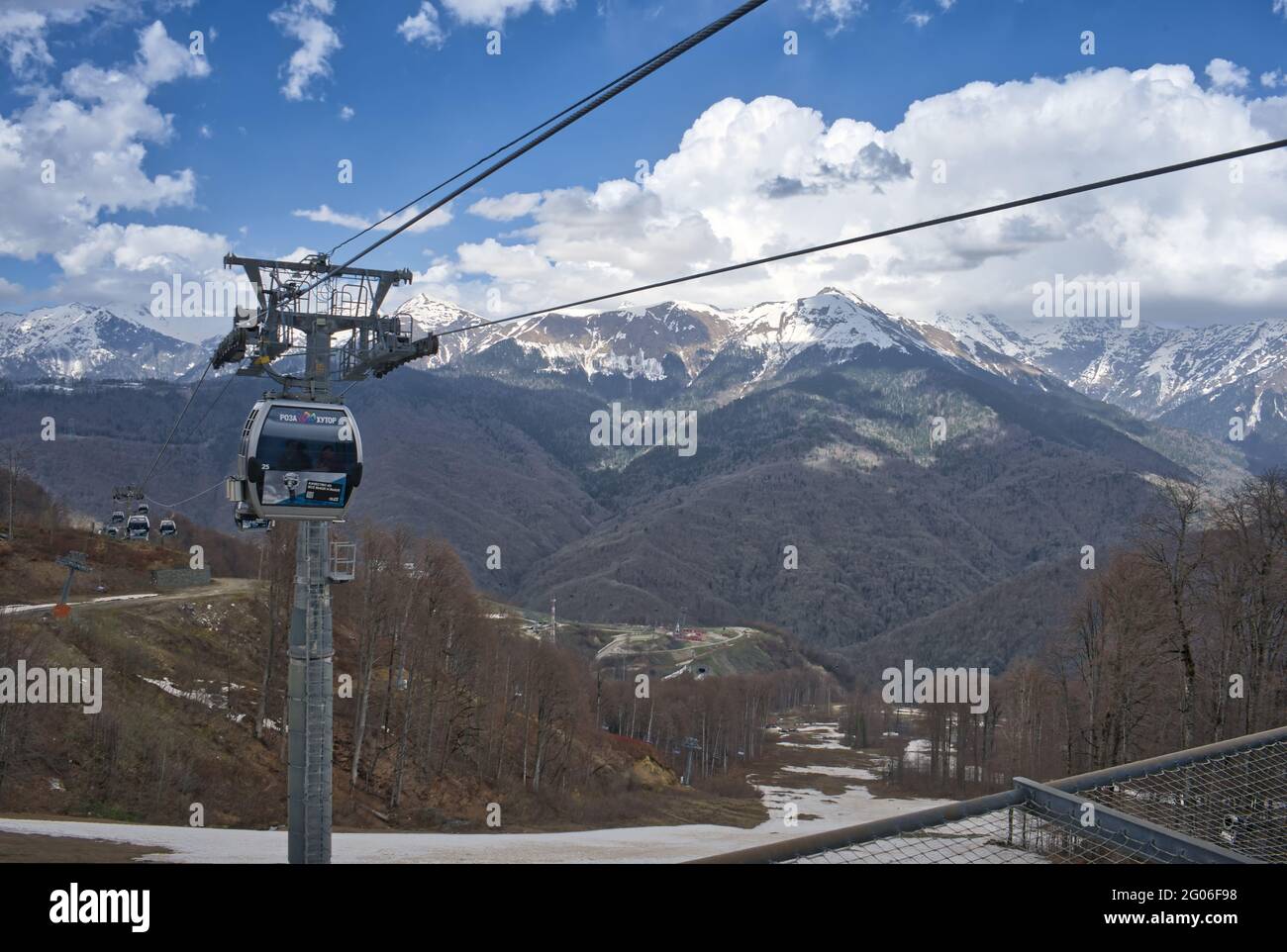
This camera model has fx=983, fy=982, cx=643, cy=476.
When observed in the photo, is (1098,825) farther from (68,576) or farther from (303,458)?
(68,576)

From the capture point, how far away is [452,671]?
53156 millimetres

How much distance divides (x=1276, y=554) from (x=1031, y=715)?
43.6 m

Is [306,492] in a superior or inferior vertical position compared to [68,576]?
superior

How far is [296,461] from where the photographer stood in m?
16.7

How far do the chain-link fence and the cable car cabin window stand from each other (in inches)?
480

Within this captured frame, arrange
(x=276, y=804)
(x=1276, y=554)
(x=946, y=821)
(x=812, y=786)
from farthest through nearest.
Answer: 1. (x=812, y=786)
2. (x=276, y=804)
3. (x=1276, y=554)
4. (x=946, y=821)

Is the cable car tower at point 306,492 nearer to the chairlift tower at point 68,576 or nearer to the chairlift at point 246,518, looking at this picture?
the chairlift at point 246,518

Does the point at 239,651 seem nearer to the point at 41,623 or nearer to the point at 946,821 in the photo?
the point at 41,623

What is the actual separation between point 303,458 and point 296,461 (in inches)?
4.8

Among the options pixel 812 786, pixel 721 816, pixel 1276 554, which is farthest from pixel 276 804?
pixel 812 786

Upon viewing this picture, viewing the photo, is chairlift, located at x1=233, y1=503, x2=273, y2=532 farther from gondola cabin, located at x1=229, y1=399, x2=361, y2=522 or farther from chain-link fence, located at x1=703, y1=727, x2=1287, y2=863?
chain-link fence, located at x1=703, y1=727, x2=1287, y2=863

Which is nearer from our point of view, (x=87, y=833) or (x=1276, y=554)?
(x=87, y=833)

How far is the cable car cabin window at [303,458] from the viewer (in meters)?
16.5

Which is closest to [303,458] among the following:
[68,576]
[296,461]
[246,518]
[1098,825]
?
[296,461]
